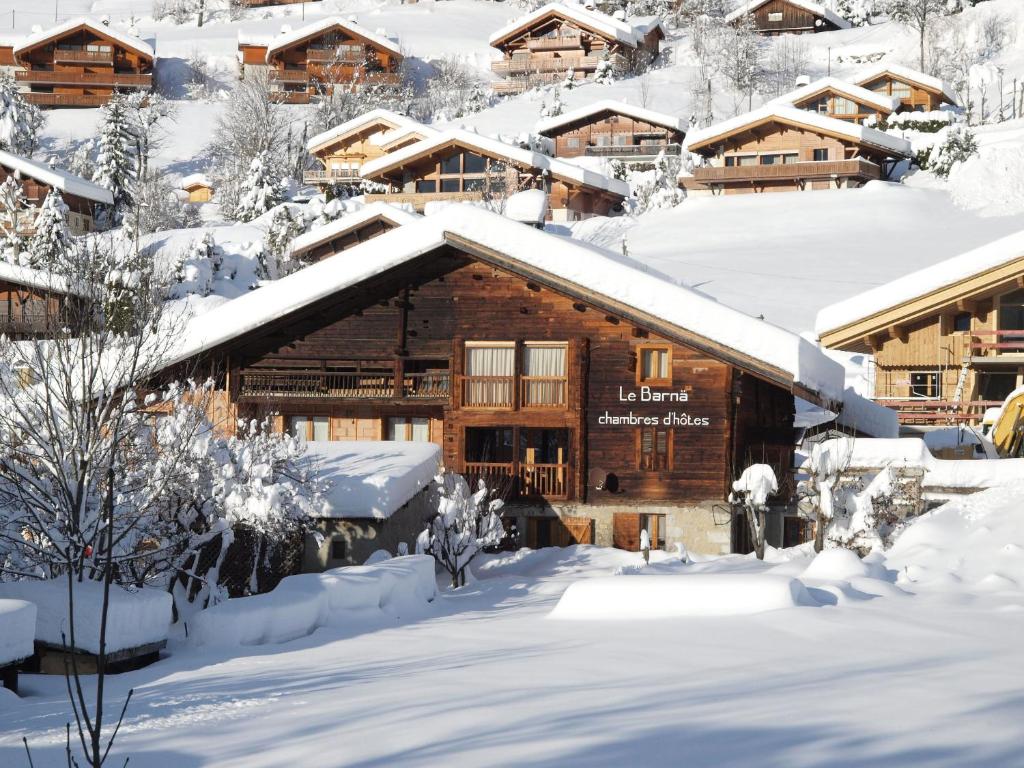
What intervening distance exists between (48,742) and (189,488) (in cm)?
755

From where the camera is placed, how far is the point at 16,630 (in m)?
12.4

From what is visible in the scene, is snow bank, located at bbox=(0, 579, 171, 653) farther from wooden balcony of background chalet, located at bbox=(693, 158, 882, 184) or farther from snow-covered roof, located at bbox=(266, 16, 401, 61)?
snow-covered roof, located at bbox=(266, 16, 401, 61)

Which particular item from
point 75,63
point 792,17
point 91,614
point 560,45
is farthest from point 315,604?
point 792,17

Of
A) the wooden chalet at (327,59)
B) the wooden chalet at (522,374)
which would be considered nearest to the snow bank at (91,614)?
the wooden chalet at (522,374)

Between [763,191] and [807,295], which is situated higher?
[763,191]

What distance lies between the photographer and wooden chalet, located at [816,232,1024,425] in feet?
94.0

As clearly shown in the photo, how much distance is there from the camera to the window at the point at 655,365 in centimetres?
2553

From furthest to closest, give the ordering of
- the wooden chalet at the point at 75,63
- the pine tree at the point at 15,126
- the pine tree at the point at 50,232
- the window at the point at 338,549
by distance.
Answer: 1. the wooden chalet at the point at 75,63
2. the pine tree at the point at 15,126
3. the pine tree at the point at 50,232
4. the window at the point at 338,549

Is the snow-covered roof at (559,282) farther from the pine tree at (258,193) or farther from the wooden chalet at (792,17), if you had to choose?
the wooden chalet at (792,17)

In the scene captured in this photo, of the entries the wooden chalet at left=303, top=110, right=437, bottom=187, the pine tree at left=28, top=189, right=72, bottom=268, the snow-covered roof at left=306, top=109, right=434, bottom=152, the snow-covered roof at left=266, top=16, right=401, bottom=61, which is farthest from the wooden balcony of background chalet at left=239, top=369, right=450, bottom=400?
the snow-covered roof at left=266, top=16, right=401, bottom=61

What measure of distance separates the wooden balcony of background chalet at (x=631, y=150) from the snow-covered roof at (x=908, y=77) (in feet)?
45.5

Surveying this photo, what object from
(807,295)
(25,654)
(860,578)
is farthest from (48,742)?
(807,295)

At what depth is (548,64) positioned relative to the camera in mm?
97750

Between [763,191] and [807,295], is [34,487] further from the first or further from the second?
[763,191]
